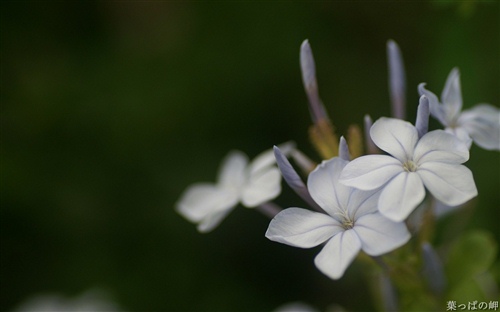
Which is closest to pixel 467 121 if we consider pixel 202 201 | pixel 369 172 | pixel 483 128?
pixel 483 128

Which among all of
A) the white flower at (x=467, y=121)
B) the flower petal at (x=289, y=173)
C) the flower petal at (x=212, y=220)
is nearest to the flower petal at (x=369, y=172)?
the flower petal at (x=289, y=173)

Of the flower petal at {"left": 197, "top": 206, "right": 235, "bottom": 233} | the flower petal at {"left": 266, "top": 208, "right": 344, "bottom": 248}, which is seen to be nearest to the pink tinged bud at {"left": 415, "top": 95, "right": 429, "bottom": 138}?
the flower petal at {"left": 266, "top": 208, "right": 344, "bottom": 248}

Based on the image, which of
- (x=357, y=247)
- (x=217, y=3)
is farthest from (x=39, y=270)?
(x=357, y=247)

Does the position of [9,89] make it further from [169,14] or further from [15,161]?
[169,14]

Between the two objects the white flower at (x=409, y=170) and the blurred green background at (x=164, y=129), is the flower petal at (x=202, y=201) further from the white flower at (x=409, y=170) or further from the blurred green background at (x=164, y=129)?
the blurred green background at (x=164, y=129)

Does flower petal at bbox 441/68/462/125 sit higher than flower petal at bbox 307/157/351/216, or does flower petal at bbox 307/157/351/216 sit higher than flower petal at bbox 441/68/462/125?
flower petal at bbox 441/68/462/125

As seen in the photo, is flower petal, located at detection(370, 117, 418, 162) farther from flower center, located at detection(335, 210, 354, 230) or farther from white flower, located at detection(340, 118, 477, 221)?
flower center, located at detection(335, 210, 354, 230)

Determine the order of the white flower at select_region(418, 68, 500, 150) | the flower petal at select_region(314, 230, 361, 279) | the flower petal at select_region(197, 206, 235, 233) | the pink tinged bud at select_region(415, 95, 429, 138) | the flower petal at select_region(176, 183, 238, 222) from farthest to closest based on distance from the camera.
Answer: the flower petal at select_region(176, 183, 238, 222) < the flower petal at select_region(197, 206, 235, 233) < the white flower at select_region(418, 68, 500, 150) < the pink tinged bud at select_region(415, 95, 429, 138) < the flower petal at select_region(314, 230, 361, 279)

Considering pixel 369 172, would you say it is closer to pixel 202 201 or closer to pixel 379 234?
pixel 379 234
